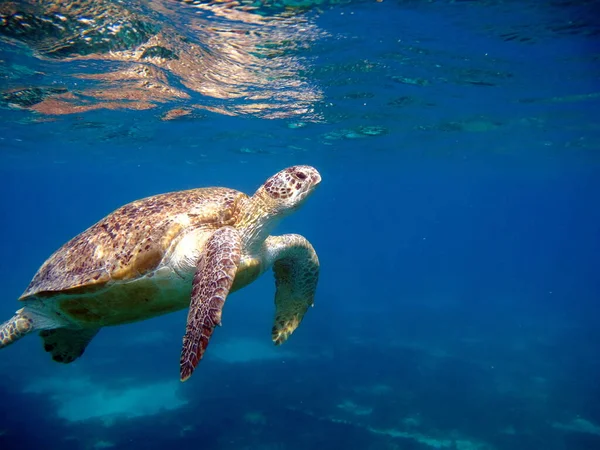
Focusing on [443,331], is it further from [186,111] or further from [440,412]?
[186,111]

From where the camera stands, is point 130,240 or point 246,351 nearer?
point 130,240

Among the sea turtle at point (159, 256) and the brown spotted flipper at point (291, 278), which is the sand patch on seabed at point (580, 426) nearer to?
A: the brown spotted flipper at point (291, 278)

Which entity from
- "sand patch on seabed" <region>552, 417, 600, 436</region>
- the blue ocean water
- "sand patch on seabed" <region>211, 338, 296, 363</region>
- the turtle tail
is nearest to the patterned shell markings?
the turtle tail

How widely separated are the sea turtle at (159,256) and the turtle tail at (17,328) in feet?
0.04

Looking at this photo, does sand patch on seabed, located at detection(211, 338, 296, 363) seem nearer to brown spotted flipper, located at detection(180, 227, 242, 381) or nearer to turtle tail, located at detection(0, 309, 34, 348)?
turtle tail, located at detection(0, 309, 34, 348)

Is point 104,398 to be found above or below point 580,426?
above

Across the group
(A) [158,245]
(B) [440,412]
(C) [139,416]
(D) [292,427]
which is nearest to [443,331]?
(B) [440,412]

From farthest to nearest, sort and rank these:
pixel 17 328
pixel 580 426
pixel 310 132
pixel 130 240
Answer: pixel 310 132
pixel 580 426
pixel 17 328
pixel 130 240

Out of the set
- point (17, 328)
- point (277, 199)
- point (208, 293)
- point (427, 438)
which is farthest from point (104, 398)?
point (208, 293)

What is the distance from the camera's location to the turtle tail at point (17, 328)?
4953 millimetres

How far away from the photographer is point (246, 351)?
1697cm

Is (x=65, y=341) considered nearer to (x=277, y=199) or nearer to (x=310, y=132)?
(x=277, y=199)

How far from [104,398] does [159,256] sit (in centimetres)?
1115

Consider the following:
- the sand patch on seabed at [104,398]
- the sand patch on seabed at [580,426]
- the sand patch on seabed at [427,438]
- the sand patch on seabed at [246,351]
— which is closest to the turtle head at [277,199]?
the sand patch on seabed at [427,438]
